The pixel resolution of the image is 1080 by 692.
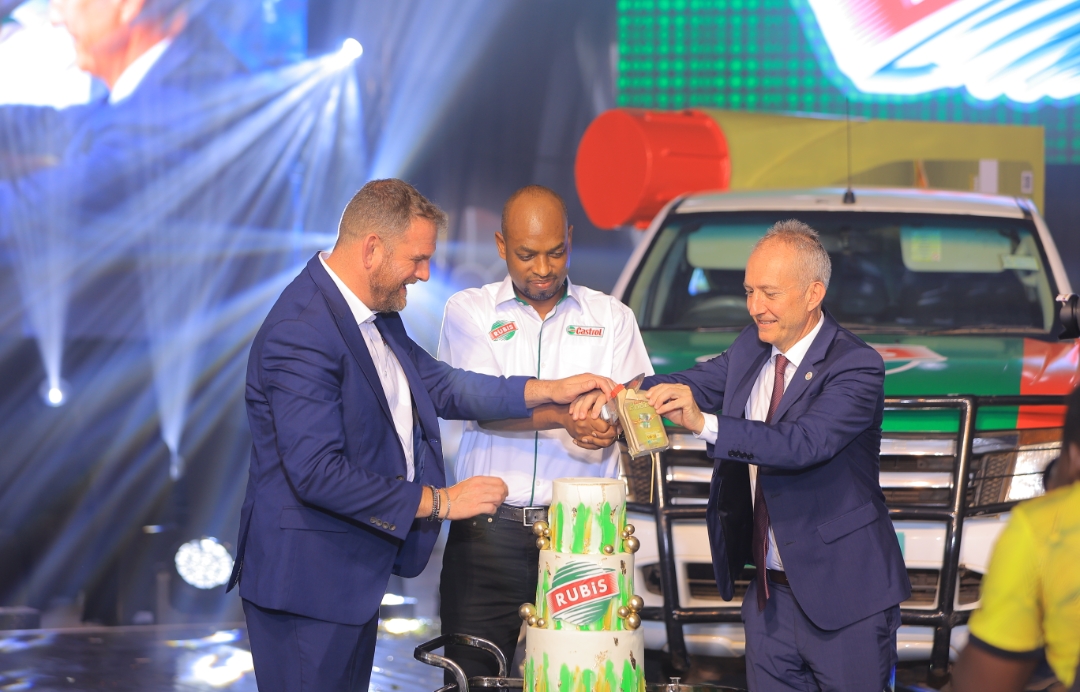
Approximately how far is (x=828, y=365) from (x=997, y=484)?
1.33 m

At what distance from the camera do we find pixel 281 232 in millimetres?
9219

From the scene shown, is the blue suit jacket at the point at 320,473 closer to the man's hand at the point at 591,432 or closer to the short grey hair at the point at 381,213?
the short grey hair at the point at 381,213

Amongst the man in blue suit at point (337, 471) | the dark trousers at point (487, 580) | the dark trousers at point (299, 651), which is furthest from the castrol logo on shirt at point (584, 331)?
the dark trousers at point (299, 651)

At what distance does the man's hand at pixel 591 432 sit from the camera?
3.07 metres

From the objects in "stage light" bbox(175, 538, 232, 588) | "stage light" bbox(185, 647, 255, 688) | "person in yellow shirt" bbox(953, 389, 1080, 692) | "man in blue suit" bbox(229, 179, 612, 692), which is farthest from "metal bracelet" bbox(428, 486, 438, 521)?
"stage light" bbox(175, 538, 232, 588)

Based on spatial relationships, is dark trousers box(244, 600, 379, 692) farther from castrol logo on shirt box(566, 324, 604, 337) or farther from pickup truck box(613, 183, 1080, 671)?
pickup truck box(613, 183, 1080, 671)

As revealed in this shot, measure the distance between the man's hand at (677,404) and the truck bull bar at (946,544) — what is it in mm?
768

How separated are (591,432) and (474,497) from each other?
0.61 meters

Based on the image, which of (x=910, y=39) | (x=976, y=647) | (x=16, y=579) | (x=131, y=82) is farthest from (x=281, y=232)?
(x=976, y=647)

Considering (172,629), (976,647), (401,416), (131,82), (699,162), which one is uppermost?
(131,82)

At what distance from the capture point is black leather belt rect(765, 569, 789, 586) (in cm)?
284

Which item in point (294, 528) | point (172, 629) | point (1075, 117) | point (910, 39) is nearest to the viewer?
point (294, 528)

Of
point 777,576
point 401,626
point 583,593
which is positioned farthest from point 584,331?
point 401,626

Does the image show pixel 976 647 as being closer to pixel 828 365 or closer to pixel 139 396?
pixel 828 365
